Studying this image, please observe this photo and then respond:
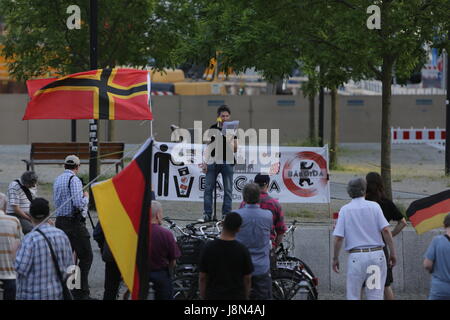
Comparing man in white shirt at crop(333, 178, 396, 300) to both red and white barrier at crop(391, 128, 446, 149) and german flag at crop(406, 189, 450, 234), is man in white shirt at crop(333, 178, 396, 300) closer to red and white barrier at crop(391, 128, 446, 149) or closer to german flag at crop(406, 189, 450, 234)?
german flag at crop(406, 189, 450, 234)

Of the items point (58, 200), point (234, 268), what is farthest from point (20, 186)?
point (234, 268)

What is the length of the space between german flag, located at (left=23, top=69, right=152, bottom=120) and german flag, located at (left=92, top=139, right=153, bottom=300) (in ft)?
18.4

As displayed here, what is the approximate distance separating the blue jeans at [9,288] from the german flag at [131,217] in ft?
5.97

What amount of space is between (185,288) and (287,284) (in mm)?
1080

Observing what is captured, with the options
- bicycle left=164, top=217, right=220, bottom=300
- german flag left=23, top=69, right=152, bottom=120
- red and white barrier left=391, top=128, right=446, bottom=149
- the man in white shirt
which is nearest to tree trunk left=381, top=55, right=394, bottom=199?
german flag left=23, top=69, right=152, bottom=120

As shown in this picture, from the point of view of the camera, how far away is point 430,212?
10.4m

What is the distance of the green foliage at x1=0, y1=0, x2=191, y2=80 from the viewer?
720 inches

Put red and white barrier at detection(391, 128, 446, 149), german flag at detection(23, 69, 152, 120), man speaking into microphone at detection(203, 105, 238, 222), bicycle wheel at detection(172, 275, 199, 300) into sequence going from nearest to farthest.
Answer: bicycle wheel at detection(172, 275, 199, 300) < german flag at detection(23, 69, 152, 120) < man speaking into microphone at detection(203, 105, 238, 222) < red and white barrier at detection(391, 128, 446, 149)

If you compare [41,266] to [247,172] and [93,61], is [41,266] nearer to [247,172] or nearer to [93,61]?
[247,172]

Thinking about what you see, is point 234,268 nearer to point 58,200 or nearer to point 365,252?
point 365,252

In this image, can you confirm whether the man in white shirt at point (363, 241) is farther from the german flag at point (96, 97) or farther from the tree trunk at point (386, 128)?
the tree trunk at point (386, 128)

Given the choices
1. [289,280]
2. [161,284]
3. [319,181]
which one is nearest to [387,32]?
[319,181]

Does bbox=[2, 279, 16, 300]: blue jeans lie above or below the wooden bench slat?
below
